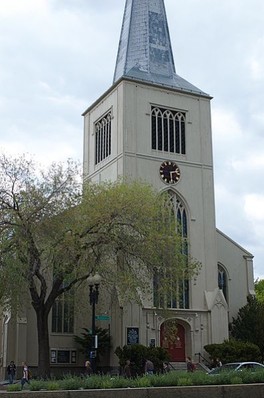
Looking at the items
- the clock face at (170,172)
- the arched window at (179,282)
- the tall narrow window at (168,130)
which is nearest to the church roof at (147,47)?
the tall narrow window at (168,130)

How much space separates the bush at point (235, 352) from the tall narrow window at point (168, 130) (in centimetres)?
1377

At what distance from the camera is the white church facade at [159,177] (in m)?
40.4

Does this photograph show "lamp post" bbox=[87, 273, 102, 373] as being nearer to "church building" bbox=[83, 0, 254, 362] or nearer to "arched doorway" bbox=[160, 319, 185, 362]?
"church building" bbox=[83, 0, 254, 362]

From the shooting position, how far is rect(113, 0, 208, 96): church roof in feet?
159

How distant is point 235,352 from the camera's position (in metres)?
39.2

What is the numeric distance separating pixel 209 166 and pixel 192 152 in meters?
1.57

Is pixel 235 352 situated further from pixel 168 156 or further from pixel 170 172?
pixel 168 156

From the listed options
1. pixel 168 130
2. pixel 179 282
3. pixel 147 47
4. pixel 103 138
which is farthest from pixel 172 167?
pixel 147 47

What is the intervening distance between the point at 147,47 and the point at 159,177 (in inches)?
458

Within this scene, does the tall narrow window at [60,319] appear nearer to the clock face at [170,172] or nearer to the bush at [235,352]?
the bush at [235,352]

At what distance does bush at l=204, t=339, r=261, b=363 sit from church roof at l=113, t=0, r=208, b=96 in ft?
60.2

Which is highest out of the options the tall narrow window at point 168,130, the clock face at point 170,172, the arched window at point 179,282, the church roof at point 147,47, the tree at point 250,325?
the church roof at point 147,47

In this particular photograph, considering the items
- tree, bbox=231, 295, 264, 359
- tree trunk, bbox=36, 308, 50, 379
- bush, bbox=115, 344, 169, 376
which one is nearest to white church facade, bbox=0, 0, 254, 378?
tree, bbox=231, 295, 264, 359

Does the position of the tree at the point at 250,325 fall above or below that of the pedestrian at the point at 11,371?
above
